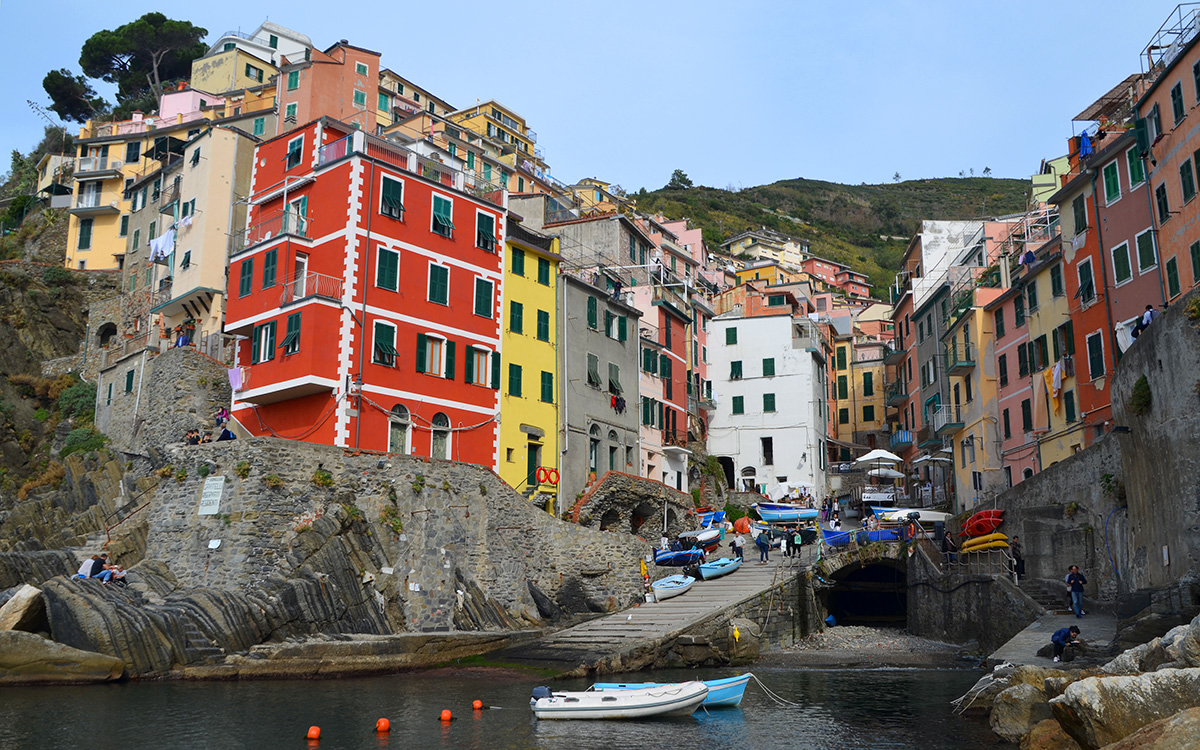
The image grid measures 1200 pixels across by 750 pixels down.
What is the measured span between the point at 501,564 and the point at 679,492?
18.2m

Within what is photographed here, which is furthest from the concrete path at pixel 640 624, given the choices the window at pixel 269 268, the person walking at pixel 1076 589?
the window at pixel 269 268

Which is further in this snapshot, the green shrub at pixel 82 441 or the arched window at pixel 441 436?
the green shrub at pixel 82 441

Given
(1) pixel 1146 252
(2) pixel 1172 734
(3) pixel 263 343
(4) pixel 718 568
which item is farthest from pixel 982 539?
(3) pixel 263 343

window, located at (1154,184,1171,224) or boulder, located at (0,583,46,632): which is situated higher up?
window, located at (1154,184,1171,224)

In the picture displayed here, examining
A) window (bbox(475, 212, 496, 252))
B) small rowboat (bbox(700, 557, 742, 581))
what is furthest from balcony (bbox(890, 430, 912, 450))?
window (bbox(475, 212, 496, 252))

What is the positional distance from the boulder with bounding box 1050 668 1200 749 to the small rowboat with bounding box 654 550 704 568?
29028mm

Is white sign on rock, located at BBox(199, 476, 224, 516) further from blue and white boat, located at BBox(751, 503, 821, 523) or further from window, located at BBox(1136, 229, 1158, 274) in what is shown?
window, located at BBox(1136, 229, 1158, 274)

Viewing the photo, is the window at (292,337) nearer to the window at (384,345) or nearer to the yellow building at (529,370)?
the window at (384,345)

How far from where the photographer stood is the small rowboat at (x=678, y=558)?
152ft

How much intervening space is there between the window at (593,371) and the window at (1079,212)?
79.1 ft

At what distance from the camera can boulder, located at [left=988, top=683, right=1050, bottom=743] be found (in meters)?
21.6

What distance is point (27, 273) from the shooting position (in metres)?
59.7

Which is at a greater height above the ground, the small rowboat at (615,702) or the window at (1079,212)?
the window at (1079,212)

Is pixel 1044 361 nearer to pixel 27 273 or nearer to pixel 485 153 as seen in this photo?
pixel 485 153
